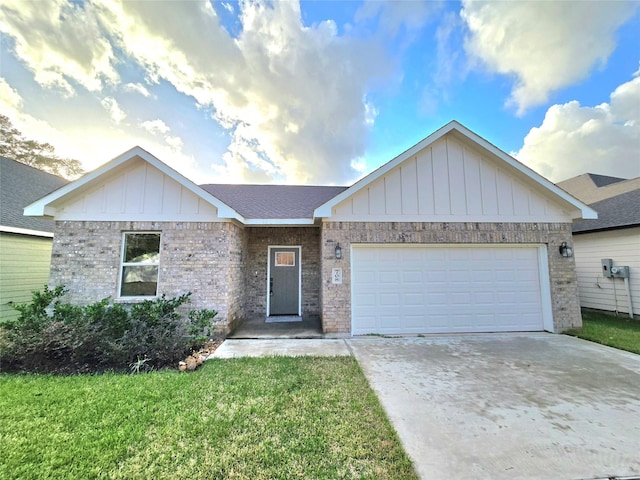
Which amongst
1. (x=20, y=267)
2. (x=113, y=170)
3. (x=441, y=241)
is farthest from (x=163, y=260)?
(x=441, y=241)

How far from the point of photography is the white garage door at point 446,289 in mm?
6855

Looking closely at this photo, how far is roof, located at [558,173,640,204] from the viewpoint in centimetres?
1095

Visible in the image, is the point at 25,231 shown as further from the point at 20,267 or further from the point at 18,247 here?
the point at 20,267

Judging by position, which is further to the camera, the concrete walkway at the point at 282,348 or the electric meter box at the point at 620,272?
the electric meter box at the point at 620,272

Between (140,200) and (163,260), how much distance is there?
1.61 m

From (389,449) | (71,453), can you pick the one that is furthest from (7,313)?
(389,449)

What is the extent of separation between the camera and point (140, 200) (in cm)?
661

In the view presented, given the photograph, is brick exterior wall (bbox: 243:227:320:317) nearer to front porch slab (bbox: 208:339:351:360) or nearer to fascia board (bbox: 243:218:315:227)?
fascia board (bbox: 243:218:315:227)

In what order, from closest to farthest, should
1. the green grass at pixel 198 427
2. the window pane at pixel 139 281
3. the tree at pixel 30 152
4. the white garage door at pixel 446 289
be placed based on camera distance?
the green grass at pixel 198 427 < the window pane at pixel 139 281 < the white garage door at pixel 446 289 < the tree at pixel 30 152

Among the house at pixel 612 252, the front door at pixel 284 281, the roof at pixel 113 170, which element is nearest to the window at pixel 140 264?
the roof at pixel 113 170

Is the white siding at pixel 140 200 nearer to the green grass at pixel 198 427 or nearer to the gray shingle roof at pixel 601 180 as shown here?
the green grass at pixel 198 427

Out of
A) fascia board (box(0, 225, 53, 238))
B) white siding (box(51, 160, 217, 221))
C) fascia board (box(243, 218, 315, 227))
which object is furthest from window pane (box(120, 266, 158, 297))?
fascia board (box(0, 225, 53, 238))

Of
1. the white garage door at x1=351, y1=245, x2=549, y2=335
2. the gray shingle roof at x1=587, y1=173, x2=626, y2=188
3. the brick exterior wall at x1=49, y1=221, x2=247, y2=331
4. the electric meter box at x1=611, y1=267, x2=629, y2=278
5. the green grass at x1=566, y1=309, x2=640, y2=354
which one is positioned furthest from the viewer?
the gray shingle roof at x1=587, y1=173, x2=626, y2=188

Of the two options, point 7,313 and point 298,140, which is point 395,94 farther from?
point 7,313
